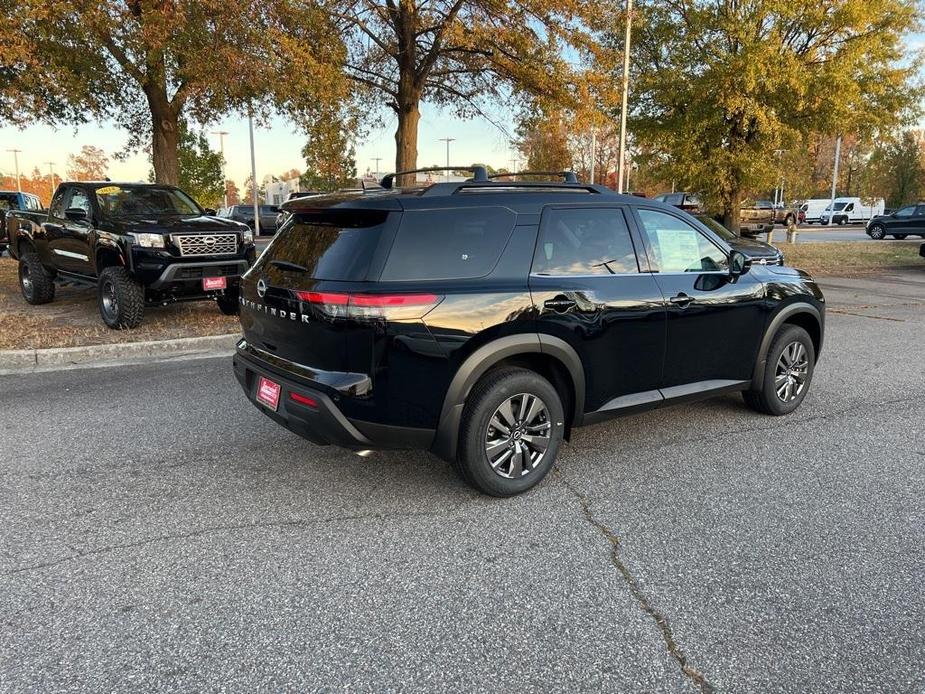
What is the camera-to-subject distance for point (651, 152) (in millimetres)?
18359

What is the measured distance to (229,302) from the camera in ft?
30.4

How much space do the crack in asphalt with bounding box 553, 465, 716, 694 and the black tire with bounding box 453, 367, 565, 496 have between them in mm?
344

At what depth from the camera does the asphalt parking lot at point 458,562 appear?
8.00 feet

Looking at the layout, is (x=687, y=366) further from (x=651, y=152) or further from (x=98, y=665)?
(x=651, y=152)

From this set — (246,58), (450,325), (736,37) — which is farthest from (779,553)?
(736,37)

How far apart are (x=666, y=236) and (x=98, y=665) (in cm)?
382

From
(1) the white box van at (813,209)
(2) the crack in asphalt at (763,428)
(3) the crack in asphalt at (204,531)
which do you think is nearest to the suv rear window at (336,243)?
(3) the crack in asphalt at (204,531)

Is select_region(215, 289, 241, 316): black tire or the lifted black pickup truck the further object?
select_region(215, 289, 241, 316): black tire

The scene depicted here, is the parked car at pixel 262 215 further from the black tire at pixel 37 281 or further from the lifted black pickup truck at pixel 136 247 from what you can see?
the lifted black pickup truck at pixel 136 247

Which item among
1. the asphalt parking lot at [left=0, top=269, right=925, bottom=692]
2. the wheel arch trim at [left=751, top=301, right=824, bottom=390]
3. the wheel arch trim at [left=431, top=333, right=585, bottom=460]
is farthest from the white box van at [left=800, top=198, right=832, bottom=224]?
the wheel arch trim at [left=431, top=333, right=585, bottom=460]

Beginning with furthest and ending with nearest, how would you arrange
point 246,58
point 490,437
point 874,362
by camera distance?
point 246,58, point 874,362, point 490,437

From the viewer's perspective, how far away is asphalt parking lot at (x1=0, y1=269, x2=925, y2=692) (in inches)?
96.0

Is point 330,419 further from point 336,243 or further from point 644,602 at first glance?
point 644,602

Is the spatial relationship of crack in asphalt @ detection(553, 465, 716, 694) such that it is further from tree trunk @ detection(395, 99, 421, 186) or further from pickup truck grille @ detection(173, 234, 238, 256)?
tree trunk @ detection(395, 99, 421, 186)
